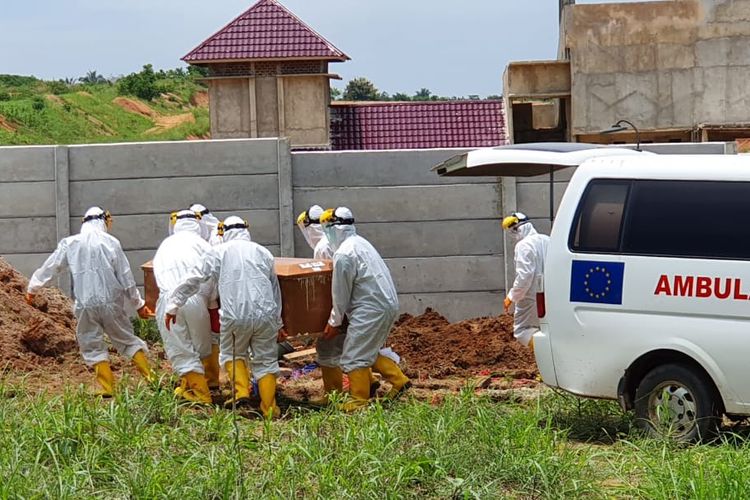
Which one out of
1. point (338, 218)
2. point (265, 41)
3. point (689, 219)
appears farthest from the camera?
point (265, 41)

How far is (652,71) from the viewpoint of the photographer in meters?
28.7

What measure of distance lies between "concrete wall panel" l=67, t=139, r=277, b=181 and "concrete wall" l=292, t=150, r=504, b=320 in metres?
0.45

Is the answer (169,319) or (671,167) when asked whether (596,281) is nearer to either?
(671,167)

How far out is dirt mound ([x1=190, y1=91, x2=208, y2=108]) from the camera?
6222 cm

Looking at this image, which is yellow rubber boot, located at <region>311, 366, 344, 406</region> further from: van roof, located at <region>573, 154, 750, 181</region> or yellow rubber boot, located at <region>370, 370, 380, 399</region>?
van roof, located at <region>573, 154, 750, 181</region>

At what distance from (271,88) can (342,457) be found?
25.1 metres

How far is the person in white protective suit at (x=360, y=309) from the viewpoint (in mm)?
10023

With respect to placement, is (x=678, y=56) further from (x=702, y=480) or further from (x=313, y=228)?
(x=702, y=480)

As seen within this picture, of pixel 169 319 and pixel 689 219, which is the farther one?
pixel 169 319

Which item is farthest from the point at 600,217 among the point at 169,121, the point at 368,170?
the point at 169,121

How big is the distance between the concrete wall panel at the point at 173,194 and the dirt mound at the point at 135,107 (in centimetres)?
4029

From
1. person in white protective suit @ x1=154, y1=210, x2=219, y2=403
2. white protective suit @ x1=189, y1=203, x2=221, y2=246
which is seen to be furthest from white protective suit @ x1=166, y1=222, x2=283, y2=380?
white protective suit @ x1=189, y1=203, x2=221, y2=246

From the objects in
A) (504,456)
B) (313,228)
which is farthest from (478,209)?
(504,456)

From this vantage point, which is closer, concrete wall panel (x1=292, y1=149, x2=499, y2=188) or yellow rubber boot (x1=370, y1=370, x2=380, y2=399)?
yellow rubber boot (x1=370, y1=370, x2=380, y2=399)
